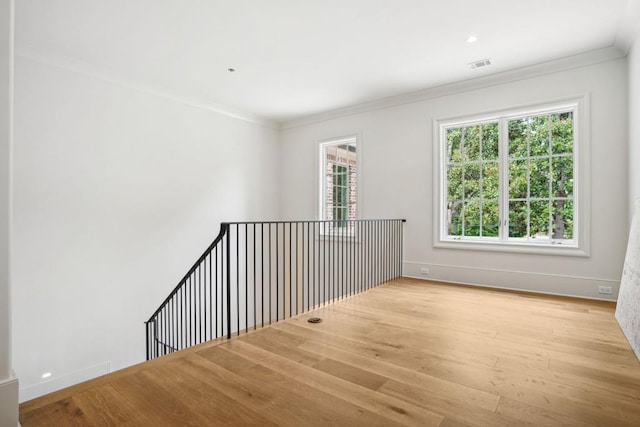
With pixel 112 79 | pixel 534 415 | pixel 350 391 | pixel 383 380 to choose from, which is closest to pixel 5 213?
pixel 350 391

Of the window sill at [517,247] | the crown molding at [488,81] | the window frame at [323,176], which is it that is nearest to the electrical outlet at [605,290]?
the window sill at [517,247]

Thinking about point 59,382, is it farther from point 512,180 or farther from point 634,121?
point 634,121

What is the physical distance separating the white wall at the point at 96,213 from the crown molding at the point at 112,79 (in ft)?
0.15

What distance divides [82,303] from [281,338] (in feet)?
9.40

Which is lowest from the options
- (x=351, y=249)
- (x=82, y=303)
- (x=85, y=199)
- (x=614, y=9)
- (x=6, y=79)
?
(x=82, y=303)

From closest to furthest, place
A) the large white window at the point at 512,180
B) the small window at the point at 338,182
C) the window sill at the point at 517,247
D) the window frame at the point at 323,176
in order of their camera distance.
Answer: the window sill at the point at 517,247 < the large white window at the point at 512,180 < the window frame at the point at 323,176 < the small window at the point at 338,182

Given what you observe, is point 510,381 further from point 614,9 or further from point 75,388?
point 614,9

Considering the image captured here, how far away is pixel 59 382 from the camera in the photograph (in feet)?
12.5

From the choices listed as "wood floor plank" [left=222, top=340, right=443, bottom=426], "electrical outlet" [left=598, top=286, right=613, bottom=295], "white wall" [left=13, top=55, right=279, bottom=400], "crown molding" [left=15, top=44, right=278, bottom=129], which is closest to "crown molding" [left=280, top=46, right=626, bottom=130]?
"crown molding" [left=15, top=44, right=278, bottom=129]

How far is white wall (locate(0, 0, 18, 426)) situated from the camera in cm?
150

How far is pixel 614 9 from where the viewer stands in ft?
9.73

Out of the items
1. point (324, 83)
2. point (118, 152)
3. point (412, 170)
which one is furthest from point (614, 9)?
point (118, 152)

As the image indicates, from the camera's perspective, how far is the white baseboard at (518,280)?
3803mm

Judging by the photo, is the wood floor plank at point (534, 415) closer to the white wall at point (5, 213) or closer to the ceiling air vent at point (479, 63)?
the white wall at point (5, 213)
